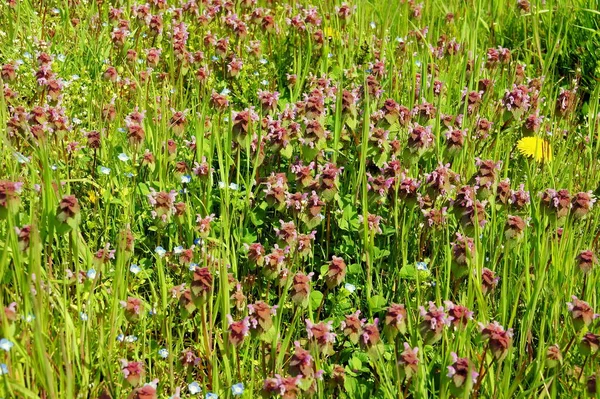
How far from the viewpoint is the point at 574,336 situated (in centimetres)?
266

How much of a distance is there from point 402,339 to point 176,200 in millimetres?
1119

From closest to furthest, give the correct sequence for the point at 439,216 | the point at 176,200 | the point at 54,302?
the point at 54,302, the point at 439,216, the point at 176,200

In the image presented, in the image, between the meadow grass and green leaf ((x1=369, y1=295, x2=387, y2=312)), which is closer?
the meadow grass

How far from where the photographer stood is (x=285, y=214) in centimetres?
337

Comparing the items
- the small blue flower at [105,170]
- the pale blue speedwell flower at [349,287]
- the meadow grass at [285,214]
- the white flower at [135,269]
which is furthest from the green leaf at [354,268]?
the small blue flower at [105,170]

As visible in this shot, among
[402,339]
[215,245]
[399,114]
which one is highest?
→ [399,114]

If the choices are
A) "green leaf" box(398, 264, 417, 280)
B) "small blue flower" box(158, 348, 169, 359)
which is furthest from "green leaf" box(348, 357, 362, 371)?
"small blue flower" box(158, 348, 169, 359)

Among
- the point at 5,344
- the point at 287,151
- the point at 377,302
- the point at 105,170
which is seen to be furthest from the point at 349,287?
the point at 5,344

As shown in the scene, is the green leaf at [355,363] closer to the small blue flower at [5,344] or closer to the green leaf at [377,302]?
the green leaf at [377,302]

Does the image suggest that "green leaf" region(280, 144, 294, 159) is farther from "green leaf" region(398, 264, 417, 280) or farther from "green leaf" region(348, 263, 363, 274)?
"green leaf" region(398, 264, 417, 280)

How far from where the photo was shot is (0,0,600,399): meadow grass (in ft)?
8.32

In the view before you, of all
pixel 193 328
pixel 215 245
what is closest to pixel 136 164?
pixel 215 245

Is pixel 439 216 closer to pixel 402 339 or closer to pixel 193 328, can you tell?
pixel 402 339

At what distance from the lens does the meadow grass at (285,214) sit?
2.54 metres
